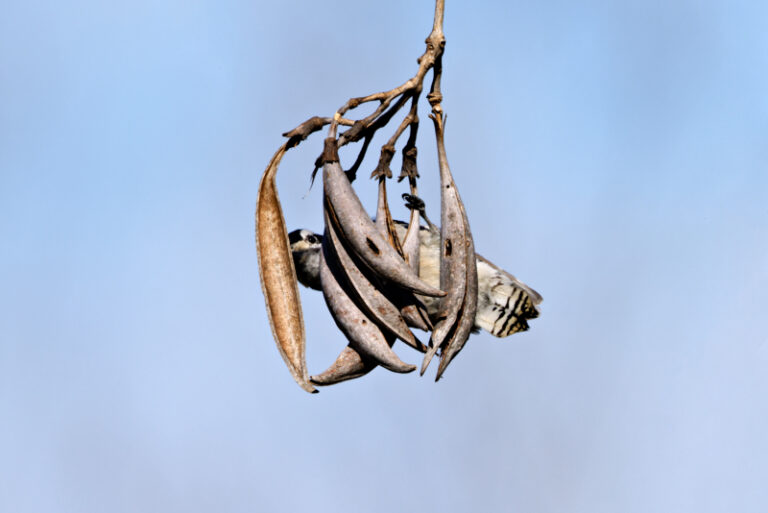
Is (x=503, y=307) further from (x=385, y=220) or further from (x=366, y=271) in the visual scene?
(x=366, y=271)

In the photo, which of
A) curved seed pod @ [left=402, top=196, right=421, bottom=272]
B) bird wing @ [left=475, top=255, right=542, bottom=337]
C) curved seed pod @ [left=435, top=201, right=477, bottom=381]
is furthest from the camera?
bird wing @ [left=475, top=255, right=542, bottom=337]

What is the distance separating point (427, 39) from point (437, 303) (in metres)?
1.45

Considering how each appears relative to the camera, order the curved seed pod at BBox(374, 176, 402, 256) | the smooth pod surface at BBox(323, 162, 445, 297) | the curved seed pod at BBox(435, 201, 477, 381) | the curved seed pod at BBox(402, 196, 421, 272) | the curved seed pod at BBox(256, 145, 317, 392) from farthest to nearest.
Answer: the curved seed pod at BBox(402, 196, 421, 272) → the curved seed pod at BBox(374, 176, 402, 256) → the curved seed pod at BBox(256, 145, 317, 392) → the curved seed pod at BBox(435, 201, 477, 381) → the smooth pod surface at BBox(323, 162, 445, 297)

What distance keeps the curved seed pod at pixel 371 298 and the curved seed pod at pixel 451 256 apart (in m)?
0.18

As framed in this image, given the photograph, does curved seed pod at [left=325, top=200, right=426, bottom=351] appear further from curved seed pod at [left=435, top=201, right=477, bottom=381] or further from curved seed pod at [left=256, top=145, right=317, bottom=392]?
curved seed pod at [left=256, top=145, right=317, bottom=392]

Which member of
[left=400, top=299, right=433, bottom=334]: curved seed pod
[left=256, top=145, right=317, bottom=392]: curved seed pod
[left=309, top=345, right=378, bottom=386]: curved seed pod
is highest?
[left=256, top=145, right=317, bottom=392]: curved seed pod

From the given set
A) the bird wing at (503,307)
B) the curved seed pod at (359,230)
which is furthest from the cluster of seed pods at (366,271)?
the bird wing at (503,307)

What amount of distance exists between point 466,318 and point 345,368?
70 cm

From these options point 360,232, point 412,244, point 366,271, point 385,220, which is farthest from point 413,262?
point 360,232

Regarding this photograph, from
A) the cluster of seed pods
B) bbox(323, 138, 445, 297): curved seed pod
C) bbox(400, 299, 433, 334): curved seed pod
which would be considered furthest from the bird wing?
bbox(323, 138, 445, 297): curved seed pod

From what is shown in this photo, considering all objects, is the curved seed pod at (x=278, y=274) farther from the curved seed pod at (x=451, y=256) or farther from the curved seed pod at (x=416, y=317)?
the curved seed pod at (x=451, y=256)

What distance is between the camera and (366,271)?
579cm

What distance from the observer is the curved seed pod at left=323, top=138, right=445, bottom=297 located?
5605 mm

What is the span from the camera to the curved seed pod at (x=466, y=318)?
573cm
